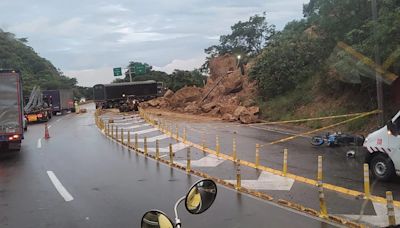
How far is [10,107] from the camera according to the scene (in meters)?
20.0

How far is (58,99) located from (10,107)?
41950 millimetres

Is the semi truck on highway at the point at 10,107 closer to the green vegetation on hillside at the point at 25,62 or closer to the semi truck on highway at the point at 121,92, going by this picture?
the semi truck on highway at the point at 121,92

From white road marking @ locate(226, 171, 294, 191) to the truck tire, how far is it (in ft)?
6.44

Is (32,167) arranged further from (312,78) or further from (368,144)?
(312,78)

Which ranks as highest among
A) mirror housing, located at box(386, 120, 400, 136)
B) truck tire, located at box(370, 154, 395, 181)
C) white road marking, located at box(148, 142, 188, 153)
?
mirror housing, located at box(386, 120, 400, 136)

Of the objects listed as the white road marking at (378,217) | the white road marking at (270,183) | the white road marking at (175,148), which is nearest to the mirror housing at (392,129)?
the white road marking at (270,183)

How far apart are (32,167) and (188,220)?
367 inches

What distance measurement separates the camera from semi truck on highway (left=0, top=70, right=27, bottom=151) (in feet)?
65.3

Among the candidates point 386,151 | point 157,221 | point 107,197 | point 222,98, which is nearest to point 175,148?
point 107,197

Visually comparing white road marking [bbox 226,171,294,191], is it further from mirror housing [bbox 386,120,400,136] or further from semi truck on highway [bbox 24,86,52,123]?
semi truck on highway [bbox 24,86,52,123]

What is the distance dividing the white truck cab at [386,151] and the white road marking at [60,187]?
23.1 feet

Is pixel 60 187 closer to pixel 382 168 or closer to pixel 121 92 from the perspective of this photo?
pixel 382 168

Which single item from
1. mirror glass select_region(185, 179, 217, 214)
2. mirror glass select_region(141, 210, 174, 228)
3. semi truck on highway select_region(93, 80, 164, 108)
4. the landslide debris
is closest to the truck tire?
mirror glass select_region(185, 179, 217, 214)

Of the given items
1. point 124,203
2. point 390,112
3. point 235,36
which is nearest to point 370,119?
point 390,112
